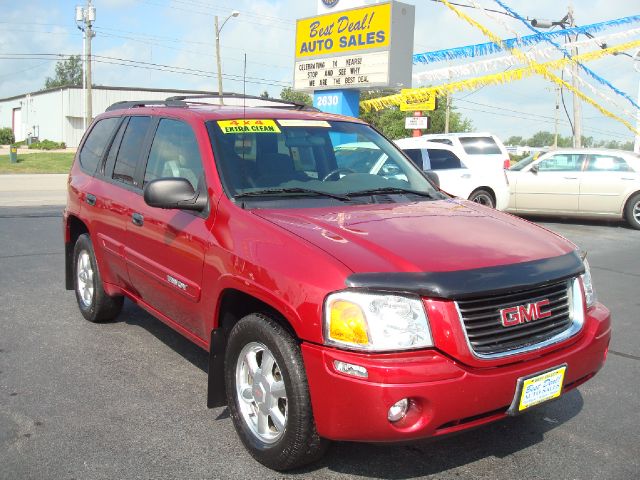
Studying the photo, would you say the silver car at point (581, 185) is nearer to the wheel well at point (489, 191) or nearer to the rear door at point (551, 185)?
the rear door at point (551, 185)

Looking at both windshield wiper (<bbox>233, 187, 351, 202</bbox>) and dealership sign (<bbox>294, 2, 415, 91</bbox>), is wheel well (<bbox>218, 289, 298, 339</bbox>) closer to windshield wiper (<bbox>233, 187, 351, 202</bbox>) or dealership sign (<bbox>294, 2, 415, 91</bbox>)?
windshield wiper (<bbox>233, 187, 351, 202</bbox>)

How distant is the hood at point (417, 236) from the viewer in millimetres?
2932

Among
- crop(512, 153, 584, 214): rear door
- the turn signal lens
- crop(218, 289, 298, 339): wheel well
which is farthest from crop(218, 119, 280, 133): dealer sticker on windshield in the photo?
crop(512, 153, 584, 214): rear door

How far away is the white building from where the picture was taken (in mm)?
60875

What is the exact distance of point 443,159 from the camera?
13.4 meters

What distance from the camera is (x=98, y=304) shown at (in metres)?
5.48

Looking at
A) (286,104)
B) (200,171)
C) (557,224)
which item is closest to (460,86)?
(557,224)

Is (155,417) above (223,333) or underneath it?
underneath

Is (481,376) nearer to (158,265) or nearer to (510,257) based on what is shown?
(510,257)

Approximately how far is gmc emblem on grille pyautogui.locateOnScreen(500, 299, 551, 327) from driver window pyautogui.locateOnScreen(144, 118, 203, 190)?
1.99 m

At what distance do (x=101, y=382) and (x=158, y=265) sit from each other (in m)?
0.91

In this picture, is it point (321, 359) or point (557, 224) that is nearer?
point (321, 359)

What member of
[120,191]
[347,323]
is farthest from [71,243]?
[347,323]

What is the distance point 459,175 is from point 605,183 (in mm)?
3215
